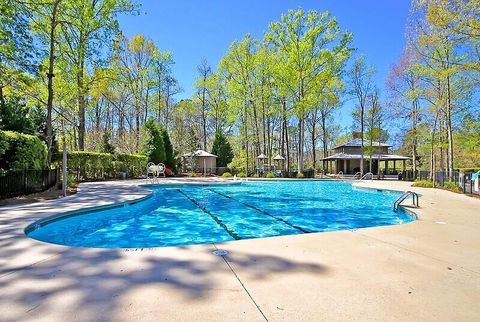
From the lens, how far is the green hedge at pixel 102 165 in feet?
53.5

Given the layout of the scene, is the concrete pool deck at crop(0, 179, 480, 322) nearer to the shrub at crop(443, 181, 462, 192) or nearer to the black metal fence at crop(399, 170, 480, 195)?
the black metal fence at crop(399, 170, 480, 195)

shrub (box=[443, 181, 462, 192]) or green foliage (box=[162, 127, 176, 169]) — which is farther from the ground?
green foliage (box=[162, 127, 176, 169])

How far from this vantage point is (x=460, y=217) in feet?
20.8

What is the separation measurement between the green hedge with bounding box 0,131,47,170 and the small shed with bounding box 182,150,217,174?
18253 millimetres

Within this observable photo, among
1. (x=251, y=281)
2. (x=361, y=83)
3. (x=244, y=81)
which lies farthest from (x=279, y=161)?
(x=251, y=281)

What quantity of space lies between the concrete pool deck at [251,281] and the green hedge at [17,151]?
5.79 metres

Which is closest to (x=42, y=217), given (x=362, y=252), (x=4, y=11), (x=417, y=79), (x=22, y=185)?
(x=22, y=185)

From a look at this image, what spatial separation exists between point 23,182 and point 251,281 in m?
9.66

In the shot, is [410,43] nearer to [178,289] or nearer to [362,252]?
[362,252]

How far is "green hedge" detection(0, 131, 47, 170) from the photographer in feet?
27.8

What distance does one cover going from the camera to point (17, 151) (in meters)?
9.09

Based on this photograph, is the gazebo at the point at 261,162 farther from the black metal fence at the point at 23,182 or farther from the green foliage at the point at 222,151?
Answer: the black metal fence at the point at 23,182

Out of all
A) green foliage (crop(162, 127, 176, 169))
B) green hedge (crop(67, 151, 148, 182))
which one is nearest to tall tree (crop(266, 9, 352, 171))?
green foliage (crop(162, 127, 176, 169))

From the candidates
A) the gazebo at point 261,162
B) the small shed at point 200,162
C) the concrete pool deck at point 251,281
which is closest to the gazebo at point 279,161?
the gazebo at point 261,162
